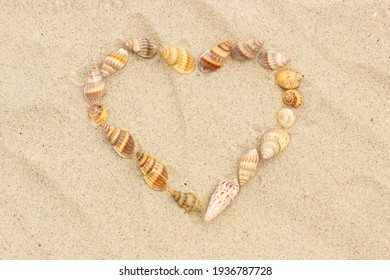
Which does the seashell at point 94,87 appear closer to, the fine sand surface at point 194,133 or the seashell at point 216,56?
the fine sand surface at point 194,133

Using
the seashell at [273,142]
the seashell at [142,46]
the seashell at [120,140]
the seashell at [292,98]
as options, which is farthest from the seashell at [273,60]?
the seashell at [120,140]

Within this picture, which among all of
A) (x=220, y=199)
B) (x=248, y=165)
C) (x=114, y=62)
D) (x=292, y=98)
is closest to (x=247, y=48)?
(x=292, y=98)

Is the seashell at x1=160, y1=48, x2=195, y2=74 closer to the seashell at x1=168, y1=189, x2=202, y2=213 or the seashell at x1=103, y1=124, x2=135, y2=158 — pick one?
the seashell at x1=103, y1=124, x2=135, y2=158

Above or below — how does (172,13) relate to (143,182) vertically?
above

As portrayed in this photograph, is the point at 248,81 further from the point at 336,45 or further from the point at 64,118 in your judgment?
the point at 64,118

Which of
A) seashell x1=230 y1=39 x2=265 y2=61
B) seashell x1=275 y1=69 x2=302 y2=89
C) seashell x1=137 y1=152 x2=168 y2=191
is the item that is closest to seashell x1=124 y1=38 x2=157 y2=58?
seashell x1=230 y1=39 x2=265 y2=61

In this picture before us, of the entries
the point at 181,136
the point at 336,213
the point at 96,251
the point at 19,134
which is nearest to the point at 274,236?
the point at 336,213

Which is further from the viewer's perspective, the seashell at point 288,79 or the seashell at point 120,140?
the seashell at point 288,79
